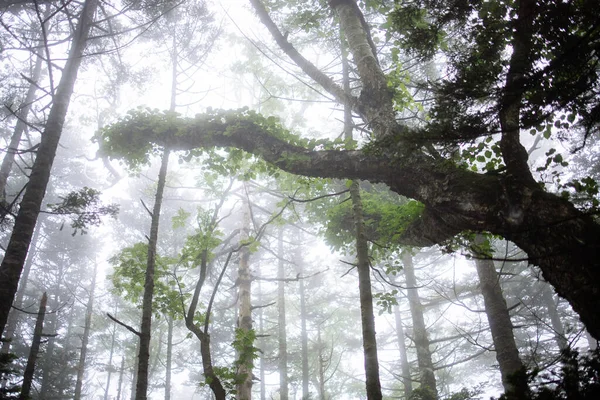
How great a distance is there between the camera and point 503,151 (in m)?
3.12

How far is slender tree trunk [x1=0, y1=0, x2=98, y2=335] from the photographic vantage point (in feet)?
13.1

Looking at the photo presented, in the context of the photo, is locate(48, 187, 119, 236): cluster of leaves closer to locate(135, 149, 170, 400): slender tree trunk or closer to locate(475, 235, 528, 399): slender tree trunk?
locate(135, 149, 170, 400): slender tree trunk

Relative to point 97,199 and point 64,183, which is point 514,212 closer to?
point 97,199

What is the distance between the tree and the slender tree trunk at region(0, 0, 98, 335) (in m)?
3.07

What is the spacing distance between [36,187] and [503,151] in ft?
17.9

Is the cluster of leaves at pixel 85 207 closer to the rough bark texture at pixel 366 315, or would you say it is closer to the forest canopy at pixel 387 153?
the forest canopy at pixel 387 153

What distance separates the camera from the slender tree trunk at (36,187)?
3.98m

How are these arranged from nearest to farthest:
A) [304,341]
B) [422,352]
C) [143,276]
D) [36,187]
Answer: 1. [36,187]
2. [143,276]
3. [422,352]
4. [304,341]

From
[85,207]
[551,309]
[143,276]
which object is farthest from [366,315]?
[551,309]

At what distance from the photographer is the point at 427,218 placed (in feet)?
14.6

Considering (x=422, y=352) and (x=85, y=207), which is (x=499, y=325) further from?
(x=85, y=207)

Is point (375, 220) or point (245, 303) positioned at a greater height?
point (375, 220)

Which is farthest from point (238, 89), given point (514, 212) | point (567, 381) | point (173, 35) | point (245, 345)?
point (567, 381)

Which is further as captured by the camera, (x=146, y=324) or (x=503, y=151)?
(x=146, y=324)
